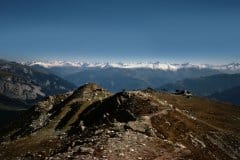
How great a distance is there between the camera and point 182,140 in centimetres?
6138

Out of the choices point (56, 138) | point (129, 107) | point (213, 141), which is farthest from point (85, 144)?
point (213, 141)

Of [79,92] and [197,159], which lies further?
[79,92]

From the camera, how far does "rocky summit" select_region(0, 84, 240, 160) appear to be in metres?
48.4

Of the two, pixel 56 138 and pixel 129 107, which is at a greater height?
pixel 129 107

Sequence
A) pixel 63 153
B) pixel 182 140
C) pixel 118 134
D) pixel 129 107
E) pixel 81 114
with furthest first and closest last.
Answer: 1. pixel 81 114
2. pixel 129 107
3. pixel 182 140
4. pixel 118 134
5. pixel 63 153

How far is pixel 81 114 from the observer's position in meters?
79.5

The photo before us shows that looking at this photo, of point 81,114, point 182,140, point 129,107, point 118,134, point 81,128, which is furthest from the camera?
point 81,114

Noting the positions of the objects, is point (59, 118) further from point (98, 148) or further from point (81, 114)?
point (98, 148)

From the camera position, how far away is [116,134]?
2111 inches

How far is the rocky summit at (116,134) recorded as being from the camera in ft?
159

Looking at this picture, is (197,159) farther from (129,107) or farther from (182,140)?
(129,107)

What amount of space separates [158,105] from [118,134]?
1969cm

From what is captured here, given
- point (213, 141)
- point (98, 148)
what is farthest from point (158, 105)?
point (98, 148)

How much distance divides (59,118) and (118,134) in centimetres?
3051
